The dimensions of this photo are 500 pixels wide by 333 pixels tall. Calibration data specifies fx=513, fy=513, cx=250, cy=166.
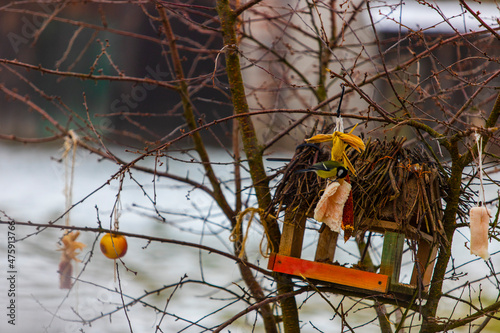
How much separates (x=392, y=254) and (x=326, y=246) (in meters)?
0.15

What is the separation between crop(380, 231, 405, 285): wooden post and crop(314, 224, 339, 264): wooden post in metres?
0.12

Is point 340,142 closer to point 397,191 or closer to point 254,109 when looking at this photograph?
point 397,191

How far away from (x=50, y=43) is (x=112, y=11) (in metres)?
0.40

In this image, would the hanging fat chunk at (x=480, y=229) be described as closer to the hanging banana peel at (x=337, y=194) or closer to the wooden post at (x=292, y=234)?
the hanging banana peel at (x=337, y=194)

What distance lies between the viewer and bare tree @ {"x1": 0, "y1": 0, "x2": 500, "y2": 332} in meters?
1.09

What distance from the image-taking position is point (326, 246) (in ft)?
3.94

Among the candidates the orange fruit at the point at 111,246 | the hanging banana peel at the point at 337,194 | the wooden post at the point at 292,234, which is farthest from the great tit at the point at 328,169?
the orange fruit at the point at 111,246

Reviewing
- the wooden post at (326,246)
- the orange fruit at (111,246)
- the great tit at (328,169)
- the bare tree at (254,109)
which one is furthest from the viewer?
the orange fruit at (111,246)

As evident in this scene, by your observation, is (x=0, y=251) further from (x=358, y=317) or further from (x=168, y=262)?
(x=358, y=317)

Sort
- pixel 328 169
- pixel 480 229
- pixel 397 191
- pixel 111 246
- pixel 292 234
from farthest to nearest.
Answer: pixel 111 246 < pixel 292 234 < pixel 397 191 < pixel 328 169 < pixel 480 229

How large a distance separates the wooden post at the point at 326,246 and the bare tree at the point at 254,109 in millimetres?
61

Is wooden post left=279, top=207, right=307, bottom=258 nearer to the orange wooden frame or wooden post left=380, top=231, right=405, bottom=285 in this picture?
the orange wooden frame

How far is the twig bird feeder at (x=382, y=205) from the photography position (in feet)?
3.59

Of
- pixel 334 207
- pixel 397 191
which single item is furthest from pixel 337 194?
pixel 397 191
